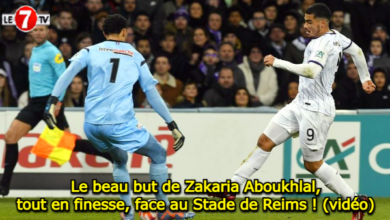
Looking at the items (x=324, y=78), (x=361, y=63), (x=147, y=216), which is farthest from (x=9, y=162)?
(x=361, y=63)

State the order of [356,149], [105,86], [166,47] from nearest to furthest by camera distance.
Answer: [105,86]
[356,149]
[166,47]

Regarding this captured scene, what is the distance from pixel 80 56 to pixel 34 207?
2786 mm

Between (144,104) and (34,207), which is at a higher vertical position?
(144,104)

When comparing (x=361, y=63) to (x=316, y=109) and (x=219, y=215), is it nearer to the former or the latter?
(x=316, y=109)

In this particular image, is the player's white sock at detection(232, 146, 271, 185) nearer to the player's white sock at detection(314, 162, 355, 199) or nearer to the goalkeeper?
the player's white sock at detection(314, 162, 355, 199)

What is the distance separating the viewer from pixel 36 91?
11156 millimetres

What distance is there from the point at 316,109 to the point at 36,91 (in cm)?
360

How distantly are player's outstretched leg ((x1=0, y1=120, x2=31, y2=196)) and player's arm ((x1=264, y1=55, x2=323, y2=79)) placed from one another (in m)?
3.70

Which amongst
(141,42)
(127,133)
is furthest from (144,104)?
(127,133)

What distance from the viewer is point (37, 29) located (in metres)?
11.2

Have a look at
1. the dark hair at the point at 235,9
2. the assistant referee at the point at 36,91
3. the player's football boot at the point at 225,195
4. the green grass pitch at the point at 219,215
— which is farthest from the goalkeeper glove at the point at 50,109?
the dark hair at the point at 235,9

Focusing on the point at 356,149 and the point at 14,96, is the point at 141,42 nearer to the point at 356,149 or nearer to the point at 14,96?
the point at 14,96

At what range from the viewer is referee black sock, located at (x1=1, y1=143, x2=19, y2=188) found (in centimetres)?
1123

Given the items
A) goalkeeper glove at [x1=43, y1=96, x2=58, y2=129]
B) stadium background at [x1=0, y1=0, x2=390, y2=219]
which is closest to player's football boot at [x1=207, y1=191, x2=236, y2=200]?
goalkeeper glove at [x1=43, y1=96, x2=58, y2=129]
